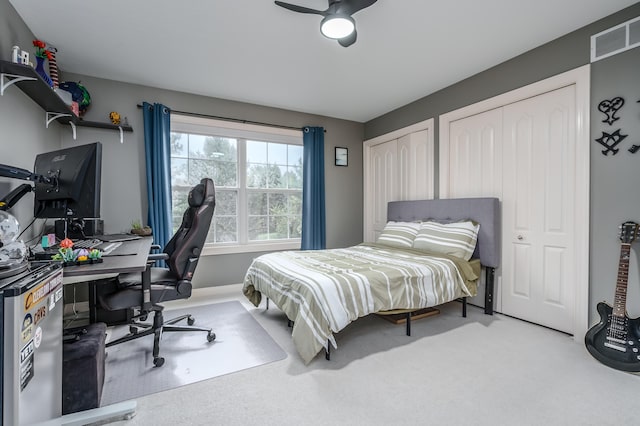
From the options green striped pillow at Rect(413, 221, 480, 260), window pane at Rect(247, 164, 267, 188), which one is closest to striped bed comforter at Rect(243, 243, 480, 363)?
green striped pillow at Rect(413, 221, 480, 260)

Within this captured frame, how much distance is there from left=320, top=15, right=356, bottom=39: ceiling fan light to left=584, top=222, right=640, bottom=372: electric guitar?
247cm

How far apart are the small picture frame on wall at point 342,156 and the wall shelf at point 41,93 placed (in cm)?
288

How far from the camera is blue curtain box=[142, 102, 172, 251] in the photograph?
3.37 metres

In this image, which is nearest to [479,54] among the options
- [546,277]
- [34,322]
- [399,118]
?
[399,118]

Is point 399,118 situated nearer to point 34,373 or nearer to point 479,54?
point 479,54

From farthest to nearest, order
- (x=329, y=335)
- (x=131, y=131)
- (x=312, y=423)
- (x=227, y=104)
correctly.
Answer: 1. (x=227, y=104)
2. (x=131, y=131)
3. (x=329, y=335)
4. (x=312, y=423)

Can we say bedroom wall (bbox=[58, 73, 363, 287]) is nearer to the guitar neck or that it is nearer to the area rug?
the area rug

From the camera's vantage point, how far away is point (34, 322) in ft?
3.40

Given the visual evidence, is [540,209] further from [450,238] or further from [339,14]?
[339,14]

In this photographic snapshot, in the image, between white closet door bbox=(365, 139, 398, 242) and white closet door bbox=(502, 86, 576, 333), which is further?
white closet door bbox=(365, 139, 398, 242)

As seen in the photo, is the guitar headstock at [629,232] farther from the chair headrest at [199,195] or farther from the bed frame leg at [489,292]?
the chair headrest at [199,195]

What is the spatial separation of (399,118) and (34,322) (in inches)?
172

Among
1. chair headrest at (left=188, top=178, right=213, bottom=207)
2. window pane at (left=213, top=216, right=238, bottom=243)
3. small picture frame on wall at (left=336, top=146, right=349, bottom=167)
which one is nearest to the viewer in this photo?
chair headrest at (left=188, top=178, right=213, bottom=207)

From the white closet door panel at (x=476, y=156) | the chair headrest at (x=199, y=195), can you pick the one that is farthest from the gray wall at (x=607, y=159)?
the chair headrest at (x=199, y=195)
